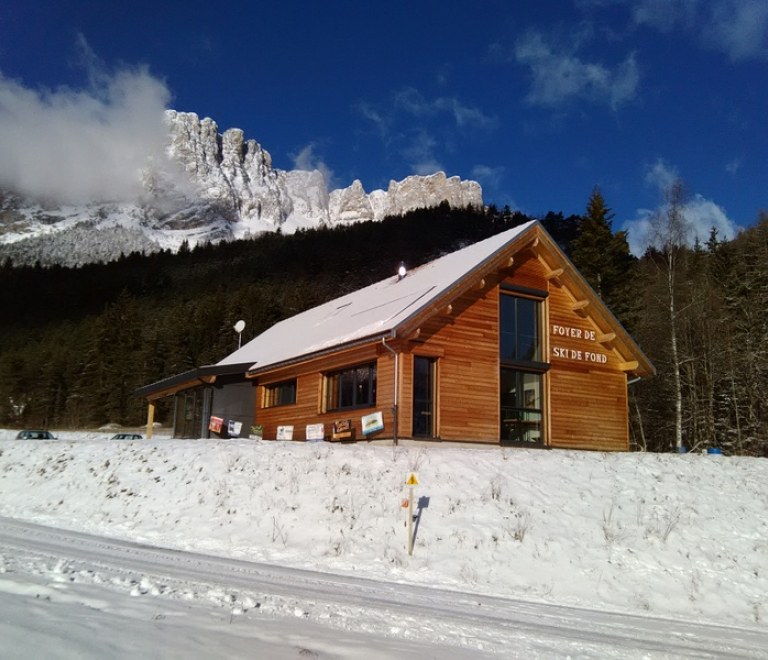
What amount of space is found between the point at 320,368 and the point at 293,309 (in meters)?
38.0

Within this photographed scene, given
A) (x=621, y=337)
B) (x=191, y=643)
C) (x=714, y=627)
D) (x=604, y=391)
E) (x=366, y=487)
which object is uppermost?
(x=621, y=337)

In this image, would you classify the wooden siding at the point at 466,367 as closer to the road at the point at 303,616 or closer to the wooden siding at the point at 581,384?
the wooden siding at the point at 581,384

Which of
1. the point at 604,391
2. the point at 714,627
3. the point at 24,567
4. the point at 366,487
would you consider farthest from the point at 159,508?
the point at 604,391

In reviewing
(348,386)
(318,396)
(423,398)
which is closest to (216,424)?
(318,396)

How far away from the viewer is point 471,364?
2056cm

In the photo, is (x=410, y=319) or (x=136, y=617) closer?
(x=136, y=617)

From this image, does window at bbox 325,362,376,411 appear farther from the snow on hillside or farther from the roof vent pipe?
the snow on hillside

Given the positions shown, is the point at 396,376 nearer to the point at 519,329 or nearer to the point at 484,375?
the point at 484,375

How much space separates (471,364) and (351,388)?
392cm

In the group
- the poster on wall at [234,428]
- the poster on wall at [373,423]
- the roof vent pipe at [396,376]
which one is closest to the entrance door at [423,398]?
the roof vent pipe at [396,376]

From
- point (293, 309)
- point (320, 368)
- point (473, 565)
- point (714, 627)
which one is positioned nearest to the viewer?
point (714, 627)

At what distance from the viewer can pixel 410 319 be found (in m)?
18.5

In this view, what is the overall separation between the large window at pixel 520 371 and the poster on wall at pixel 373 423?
4.24 metres

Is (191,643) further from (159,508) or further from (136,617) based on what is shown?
(159,508)
